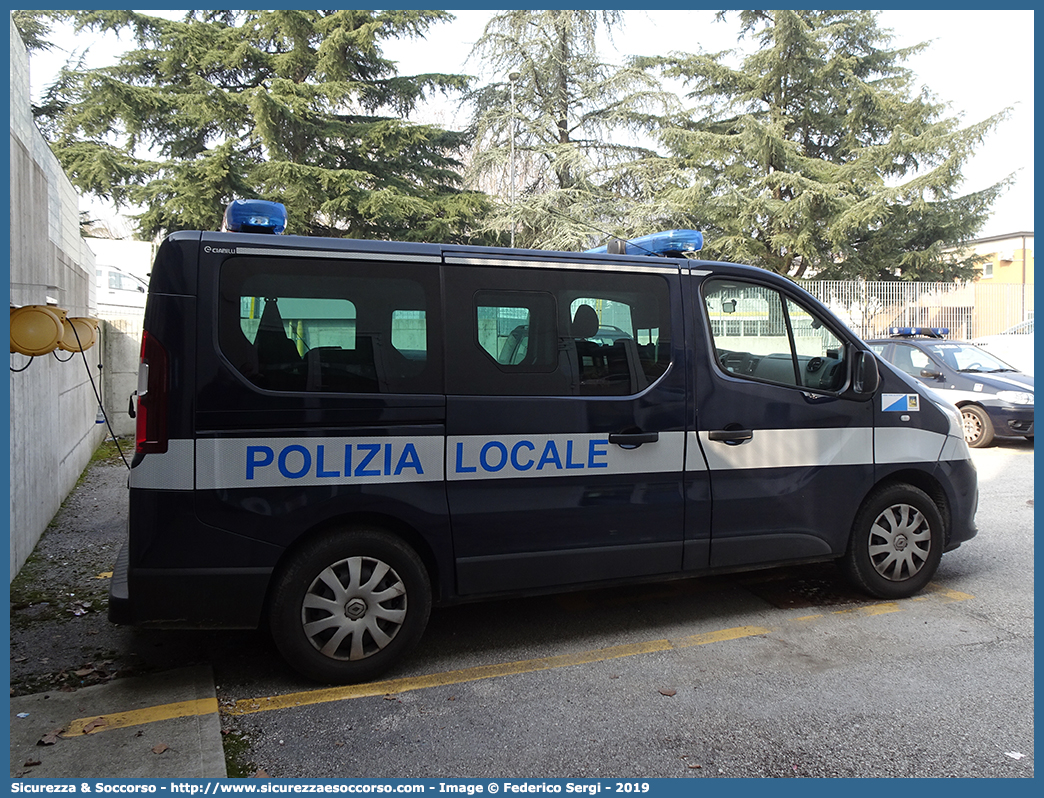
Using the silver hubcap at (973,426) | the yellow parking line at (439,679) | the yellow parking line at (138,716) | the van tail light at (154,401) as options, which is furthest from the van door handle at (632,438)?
the silver hubcap at (973,426)

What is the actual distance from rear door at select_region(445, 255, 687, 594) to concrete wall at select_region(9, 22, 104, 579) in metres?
3.14

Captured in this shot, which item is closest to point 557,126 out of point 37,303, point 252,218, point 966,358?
point 966,358

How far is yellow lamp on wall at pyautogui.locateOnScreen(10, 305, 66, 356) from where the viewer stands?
4641 millimetres

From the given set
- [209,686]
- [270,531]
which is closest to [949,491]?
[270,531]

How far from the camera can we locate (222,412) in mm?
3412

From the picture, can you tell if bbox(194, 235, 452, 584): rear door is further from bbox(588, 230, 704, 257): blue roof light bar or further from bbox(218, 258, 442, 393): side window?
bbox(588, 230, 704, 257): blue roof light bar

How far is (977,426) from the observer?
440 inches

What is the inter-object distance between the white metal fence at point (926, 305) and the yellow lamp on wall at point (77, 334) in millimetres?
17881

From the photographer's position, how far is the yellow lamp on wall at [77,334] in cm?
524

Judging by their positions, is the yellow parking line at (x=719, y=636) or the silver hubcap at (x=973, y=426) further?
the silver hubcap at (x=973, y=426)

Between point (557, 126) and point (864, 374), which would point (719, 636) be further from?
point (557, 126)

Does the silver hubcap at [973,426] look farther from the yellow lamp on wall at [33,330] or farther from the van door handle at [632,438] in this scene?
the yellow lamp on wall at [33,330]

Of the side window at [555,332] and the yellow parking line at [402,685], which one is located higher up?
the side window at [555,332]

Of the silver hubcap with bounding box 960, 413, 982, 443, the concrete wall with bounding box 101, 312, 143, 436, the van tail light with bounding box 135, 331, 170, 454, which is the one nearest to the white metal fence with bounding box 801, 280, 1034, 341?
the silver hubcap with bounding box 960, 413, 982, 443
